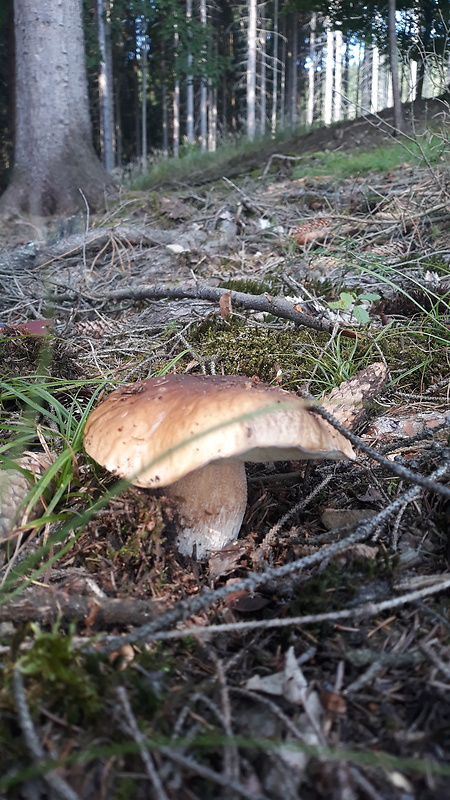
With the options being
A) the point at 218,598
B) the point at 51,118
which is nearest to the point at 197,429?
the point at 218,598

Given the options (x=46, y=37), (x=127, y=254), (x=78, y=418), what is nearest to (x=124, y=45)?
(x=46, y=37)

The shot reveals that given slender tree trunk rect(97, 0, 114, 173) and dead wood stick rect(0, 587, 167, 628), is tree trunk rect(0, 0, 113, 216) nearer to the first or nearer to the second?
dead wood stick rect(0, 587, 167, 628)

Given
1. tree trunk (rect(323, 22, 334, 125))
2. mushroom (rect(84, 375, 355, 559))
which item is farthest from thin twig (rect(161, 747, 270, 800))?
tree trunk (rect(323, 22, 334, 125))

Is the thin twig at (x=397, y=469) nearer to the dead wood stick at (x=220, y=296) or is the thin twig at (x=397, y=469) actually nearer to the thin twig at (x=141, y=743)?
the thin twig at (x=141, y=743)

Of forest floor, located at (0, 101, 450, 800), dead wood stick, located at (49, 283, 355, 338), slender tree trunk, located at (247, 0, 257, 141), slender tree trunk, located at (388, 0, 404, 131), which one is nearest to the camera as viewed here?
forest floor, located at (0, 101, 450, 800)

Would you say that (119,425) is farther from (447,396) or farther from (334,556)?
(447,396)

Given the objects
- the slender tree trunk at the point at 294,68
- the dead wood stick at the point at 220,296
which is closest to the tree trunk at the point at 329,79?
the slender tree trunk at the point at 294,68
